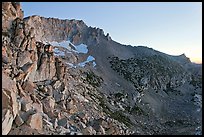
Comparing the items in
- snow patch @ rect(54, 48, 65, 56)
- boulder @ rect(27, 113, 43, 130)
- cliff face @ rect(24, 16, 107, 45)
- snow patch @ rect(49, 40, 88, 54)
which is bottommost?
boulder @ rect(27, 113, 43, 130)

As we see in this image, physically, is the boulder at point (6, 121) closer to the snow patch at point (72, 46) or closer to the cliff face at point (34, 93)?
the cliff face at point (34, 93)

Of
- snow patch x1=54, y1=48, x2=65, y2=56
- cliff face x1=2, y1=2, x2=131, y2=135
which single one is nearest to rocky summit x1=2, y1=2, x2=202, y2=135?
cliff face x1=2, y1=2, x2=131, y2=135

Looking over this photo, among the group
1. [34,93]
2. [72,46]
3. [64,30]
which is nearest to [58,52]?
[72,46]

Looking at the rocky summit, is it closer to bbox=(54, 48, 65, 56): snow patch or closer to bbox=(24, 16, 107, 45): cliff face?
bbox=(24, 16, 107, 45): cliff face

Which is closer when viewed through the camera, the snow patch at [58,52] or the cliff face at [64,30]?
the snow patch at [58,52]

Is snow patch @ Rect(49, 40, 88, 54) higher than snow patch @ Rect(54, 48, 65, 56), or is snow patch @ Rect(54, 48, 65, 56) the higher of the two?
snow patch @ Rect(49, 40, 88, 54)

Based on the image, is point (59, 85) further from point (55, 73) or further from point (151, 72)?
point (151, 72)

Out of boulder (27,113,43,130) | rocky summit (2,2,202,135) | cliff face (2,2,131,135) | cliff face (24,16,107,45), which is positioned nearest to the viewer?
boulder (27,113,43,130)

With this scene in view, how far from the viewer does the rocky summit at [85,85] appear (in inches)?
1233

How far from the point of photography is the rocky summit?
103 feet

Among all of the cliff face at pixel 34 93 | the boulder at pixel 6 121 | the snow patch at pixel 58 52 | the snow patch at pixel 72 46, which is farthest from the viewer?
the snow patch at pixel 72 46

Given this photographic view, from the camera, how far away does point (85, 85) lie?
68.0 m

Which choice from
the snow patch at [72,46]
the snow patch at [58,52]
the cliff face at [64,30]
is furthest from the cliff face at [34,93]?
the cliff face at [64,30]

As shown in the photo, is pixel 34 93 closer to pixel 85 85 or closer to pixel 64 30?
pixel 85 85
